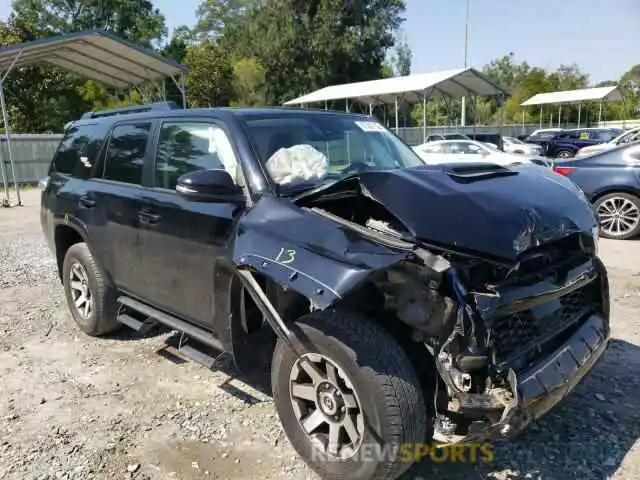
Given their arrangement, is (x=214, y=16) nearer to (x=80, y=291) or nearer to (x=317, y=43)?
(x=317, y=43)

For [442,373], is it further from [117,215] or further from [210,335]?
[117,215]

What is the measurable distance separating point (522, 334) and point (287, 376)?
3.86 ft

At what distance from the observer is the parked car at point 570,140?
25844 mm

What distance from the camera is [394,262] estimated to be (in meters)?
2.35

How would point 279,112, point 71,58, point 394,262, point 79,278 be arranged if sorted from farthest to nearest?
point 71,58 < point 79,278 < point 279,112 < point 394,262

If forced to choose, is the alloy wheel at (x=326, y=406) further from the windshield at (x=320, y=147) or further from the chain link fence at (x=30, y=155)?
the chain link fence at (x=30, y=155)

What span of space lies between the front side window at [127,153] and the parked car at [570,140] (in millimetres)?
24954

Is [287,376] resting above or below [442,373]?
below

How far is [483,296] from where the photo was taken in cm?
240

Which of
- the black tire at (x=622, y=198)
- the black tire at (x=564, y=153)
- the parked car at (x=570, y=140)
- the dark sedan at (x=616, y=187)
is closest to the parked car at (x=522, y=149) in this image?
the black tire at (x=564, y=153)

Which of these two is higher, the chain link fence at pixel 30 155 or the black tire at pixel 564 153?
the chain link fence at pixel 30 155

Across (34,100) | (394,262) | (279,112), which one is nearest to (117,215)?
(279,112)

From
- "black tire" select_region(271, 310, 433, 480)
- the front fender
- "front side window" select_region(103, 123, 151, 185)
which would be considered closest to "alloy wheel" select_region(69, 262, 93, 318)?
"front side window" select_region(103, 123, 151, 185)

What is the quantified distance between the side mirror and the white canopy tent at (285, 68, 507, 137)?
21.7 metres
